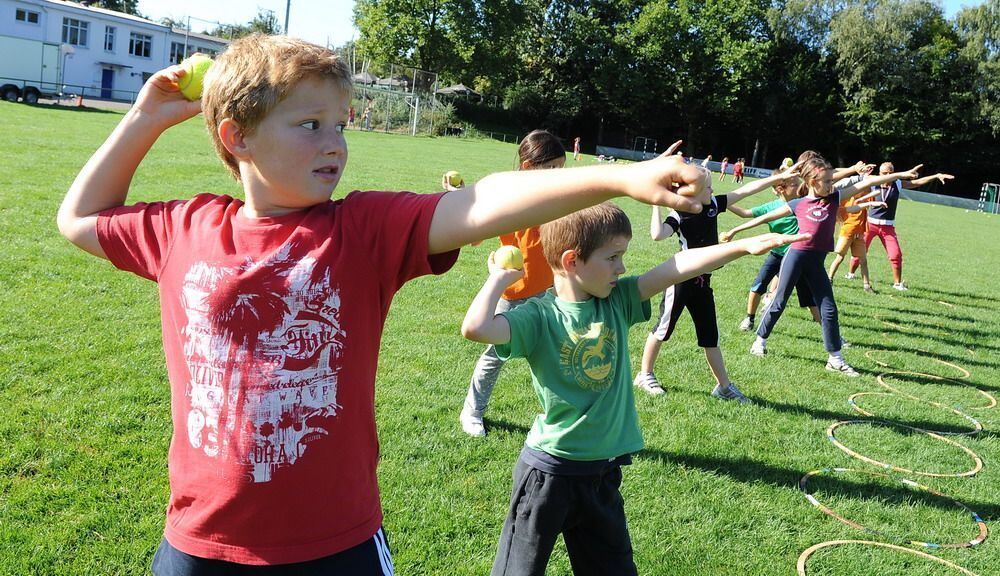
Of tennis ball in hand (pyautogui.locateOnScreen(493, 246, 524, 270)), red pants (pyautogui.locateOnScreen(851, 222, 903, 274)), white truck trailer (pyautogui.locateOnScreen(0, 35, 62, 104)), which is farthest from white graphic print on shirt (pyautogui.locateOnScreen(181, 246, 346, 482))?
white truck trailer (pyautogui.locateOnScreen(0, 35, 62, 104))

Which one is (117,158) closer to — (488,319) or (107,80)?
(488,319)

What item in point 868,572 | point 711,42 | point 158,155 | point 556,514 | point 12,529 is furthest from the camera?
point 711,42

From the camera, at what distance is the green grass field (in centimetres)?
418

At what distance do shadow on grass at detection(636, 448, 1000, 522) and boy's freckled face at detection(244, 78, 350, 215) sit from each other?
13.3ft

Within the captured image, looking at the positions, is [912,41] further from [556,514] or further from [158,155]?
[556,514]

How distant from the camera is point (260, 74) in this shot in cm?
190

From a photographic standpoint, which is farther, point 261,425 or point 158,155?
point 158,155

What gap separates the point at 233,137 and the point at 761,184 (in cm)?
451

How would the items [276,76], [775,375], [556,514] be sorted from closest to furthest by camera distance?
[276,76] → [556,514] → [775,375]

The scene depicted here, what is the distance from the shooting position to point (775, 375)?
25.7 ft

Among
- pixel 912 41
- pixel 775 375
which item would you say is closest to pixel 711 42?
pixel 912 41

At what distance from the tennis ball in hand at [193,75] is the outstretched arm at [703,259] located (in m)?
1.75

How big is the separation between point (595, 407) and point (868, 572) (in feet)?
7.43

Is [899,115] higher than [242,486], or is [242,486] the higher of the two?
[899,115]
